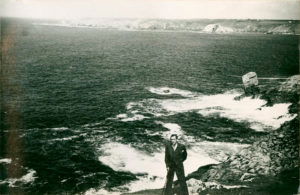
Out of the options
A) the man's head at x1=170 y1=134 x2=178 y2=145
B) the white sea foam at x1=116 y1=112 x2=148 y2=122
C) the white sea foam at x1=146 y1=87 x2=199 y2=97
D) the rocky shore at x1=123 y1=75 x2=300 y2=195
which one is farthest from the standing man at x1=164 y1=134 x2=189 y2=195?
the white sea foam at x1=146 y1=87 x2=199 y2=97

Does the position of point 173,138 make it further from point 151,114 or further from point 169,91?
point 169,91

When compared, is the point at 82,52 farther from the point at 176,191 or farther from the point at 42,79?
the point at 176,191

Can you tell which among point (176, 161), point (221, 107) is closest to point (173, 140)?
point (176, 161)

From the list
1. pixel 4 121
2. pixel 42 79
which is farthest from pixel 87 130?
pixel 42 79

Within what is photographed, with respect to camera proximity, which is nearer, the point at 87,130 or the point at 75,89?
the point at 87,130

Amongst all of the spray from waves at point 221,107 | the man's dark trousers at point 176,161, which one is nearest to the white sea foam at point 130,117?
the spray from waves at point 221,107

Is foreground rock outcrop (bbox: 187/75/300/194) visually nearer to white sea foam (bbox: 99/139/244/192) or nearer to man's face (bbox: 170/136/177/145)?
white sea foam (bbox: 99/139/244/192)
